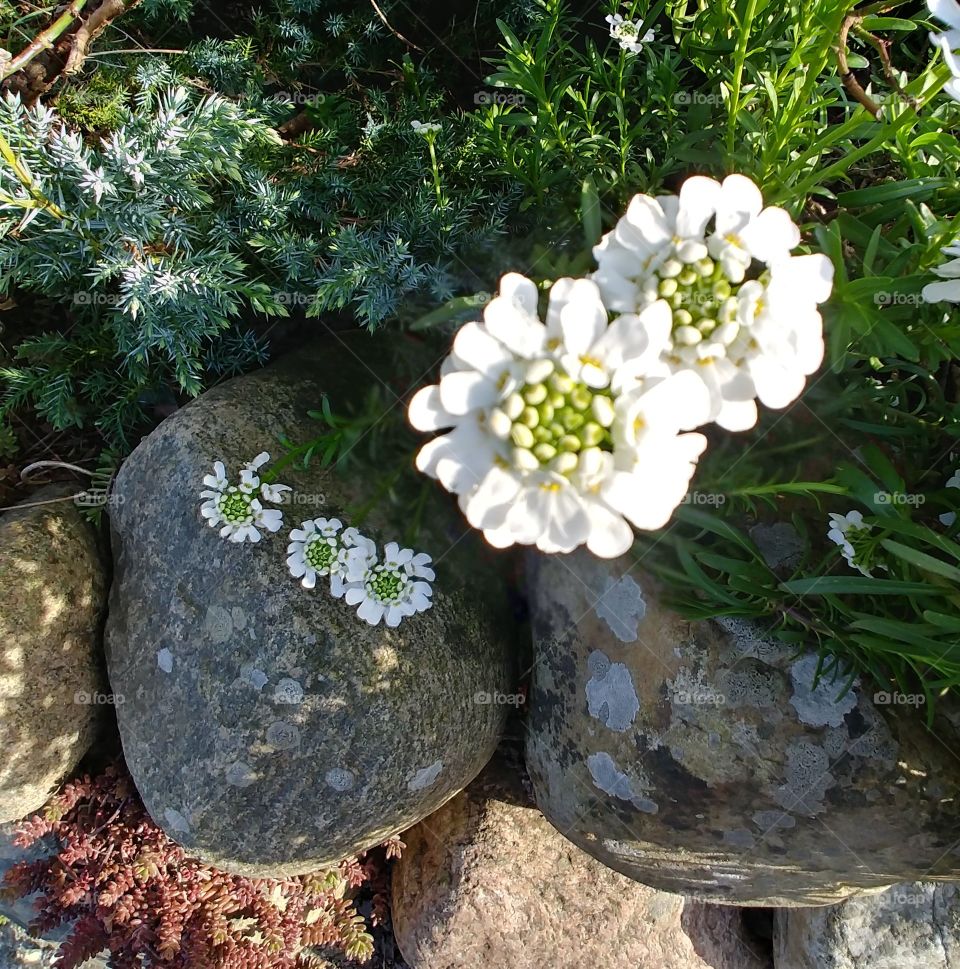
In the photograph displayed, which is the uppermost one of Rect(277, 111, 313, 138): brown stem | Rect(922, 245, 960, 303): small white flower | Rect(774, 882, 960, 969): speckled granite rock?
Rect(922, 245, 960, 303): small white flower

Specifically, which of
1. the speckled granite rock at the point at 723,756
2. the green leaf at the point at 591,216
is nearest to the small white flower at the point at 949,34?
the green leaf at the point at 591,216

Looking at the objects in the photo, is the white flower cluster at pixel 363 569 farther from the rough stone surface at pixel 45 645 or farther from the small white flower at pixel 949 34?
the small white flower at pixel 949 34

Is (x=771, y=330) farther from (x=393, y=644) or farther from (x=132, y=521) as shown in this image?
(x=132, y=521)

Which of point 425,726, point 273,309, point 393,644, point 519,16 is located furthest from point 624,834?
point 519,16

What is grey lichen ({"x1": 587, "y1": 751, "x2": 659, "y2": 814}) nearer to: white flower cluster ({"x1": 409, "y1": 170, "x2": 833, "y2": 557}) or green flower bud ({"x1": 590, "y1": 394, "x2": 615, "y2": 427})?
white flower cluster ({"x1": 409, "y1": 170, "x2": 833, "y2": 557})

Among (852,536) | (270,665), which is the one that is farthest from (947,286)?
(270,665)

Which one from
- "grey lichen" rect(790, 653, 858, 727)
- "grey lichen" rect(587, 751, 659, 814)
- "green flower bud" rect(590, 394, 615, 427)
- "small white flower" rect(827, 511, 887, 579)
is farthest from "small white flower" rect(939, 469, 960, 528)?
"green flower bud" rect(590, 394, 615, 427)
